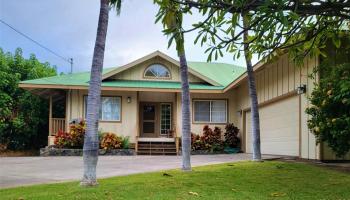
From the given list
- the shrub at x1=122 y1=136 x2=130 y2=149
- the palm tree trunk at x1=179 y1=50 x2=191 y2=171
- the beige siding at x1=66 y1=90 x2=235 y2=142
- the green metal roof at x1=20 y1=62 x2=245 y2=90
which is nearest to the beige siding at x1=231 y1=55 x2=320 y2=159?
the palm tree trunk at x1=179 y1=50 x2=191 y2=171

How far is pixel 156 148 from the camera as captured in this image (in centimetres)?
2275

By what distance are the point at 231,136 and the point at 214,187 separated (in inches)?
592

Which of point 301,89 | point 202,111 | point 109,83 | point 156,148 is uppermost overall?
A: point 109,83

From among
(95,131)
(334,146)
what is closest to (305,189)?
(334,146)

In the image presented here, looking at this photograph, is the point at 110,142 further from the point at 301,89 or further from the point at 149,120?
the point at 301,89

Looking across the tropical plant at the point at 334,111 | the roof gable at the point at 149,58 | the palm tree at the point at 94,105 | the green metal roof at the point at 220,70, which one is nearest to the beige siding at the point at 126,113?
the roof gable at the point at 149,58

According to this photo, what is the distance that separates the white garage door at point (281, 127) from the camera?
16266 mm

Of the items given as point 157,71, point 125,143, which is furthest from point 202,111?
point 125,143

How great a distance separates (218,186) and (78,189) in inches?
105

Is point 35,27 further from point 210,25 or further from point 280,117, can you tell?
point 210,25

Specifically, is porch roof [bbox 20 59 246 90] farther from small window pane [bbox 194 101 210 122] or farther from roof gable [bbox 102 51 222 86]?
small window pane [bbox 194 101 210 122]

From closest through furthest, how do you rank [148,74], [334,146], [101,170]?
1. [334,146]
2. [101,170]
3. [148,74]

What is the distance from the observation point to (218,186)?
8.85 m

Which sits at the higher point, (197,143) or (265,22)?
(265,22)
